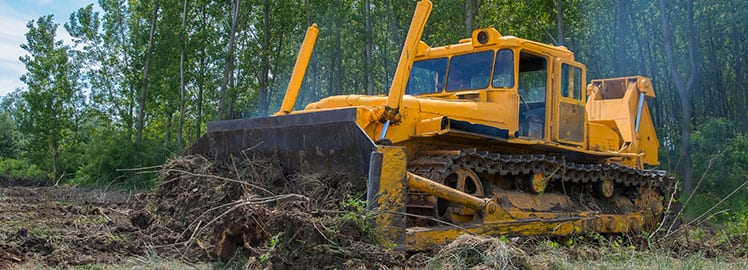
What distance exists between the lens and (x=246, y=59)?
1200 inches

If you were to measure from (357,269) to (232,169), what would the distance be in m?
2.72

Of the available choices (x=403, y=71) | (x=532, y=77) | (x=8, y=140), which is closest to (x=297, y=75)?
(x=403, y=71)

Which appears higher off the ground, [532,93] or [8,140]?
[532,93]

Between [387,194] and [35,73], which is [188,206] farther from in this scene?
[35,73]

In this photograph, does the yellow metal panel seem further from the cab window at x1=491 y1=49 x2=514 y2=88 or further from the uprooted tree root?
the cab window at x1=491 y1=49 x2=514 y2=88

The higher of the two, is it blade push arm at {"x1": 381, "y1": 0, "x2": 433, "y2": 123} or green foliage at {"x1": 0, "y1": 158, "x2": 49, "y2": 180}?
blade push arm at {"x1": 381, "y1": 0, "x2": 433, "y2": 123}

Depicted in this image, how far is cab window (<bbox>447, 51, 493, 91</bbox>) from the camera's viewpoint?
30.9ft

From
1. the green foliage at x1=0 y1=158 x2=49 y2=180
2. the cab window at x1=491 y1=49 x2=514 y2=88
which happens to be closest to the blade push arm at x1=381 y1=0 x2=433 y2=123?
the cab window at x1=491 y1=49 x2=514 y2=88

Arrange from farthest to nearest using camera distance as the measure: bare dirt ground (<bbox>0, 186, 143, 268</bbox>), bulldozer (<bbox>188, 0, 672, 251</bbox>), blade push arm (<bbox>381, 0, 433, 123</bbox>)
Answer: blade push arm (<bbox>381, 0, 433, 123</bbox>), bulldozer (<bbox>188, 0, 672, 251</bbox>), bare dirt ground (<bbox>0, 186, 143, 268</bbox>)

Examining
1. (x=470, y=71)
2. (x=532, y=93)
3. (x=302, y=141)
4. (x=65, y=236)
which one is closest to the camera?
(x=65, y=236)

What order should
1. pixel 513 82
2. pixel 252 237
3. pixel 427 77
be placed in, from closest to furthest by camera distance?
pixel 252 237
pixel 513 82
pixel 427 77

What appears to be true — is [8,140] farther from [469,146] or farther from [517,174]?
[517,174]

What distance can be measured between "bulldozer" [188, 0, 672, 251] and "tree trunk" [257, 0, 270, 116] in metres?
21.5

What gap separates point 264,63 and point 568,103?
22.4m
